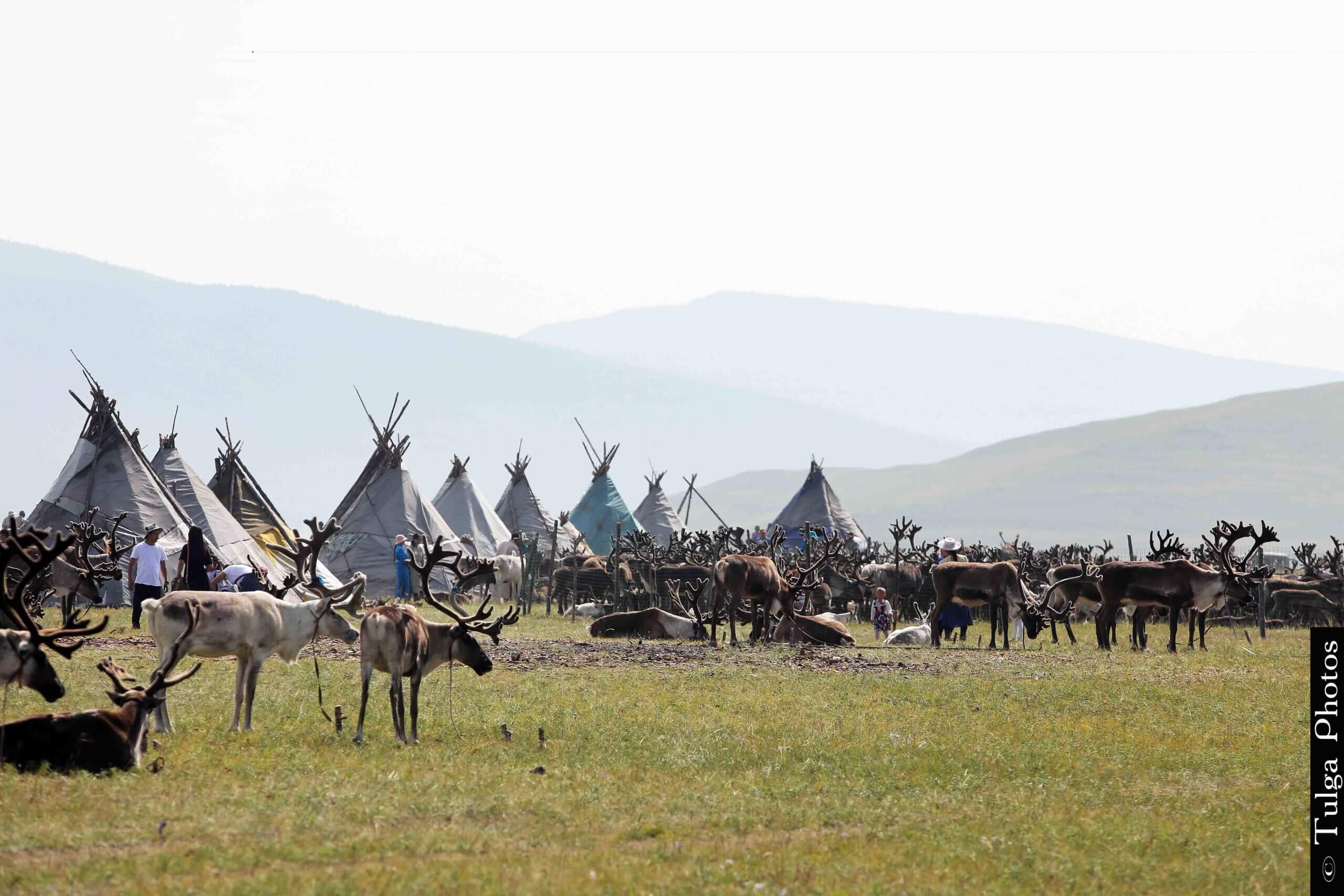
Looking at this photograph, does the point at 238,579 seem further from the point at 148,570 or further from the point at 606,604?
the point at 606,604

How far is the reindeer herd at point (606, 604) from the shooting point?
464 inches

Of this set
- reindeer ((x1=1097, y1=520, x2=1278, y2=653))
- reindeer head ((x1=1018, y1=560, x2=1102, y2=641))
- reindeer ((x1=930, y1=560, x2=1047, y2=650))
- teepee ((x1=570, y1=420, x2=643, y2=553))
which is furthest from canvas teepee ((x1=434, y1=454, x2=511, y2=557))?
reindeer ((x1=1097, y1=520, x2=1278, y2=653))

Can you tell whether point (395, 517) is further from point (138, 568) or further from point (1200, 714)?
point (1200, 714)

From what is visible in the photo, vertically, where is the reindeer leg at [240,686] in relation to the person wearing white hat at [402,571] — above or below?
below

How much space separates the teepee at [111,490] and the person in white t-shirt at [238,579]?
10363 mm

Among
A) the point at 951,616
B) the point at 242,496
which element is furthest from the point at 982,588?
the point at 242,496

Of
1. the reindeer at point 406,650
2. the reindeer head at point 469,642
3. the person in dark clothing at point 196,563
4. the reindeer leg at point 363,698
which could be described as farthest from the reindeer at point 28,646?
the person in dark clothing at point 196,563

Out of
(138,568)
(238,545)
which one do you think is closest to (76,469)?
(238,545)

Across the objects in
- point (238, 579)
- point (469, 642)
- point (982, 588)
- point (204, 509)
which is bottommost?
point (469, 642)

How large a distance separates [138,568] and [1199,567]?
59.4 ft

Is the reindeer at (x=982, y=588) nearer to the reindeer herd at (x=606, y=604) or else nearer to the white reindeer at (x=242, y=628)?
the reindeer herd at (x=606, y=604)

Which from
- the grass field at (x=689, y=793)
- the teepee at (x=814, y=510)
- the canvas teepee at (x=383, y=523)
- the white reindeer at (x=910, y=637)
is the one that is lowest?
the grass field at (x=689, y=793)

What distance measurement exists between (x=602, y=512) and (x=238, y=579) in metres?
35.5

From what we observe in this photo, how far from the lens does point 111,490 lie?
3566 cm
